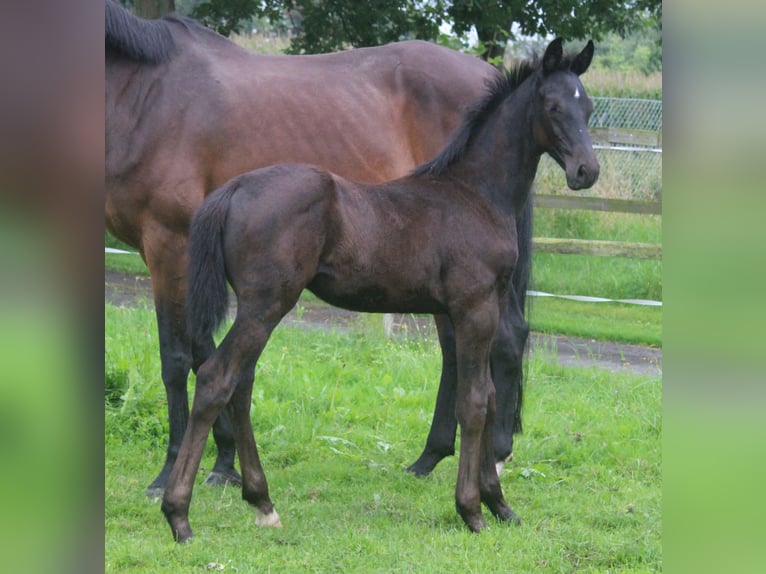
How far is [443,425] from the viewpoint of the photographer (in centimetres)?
520

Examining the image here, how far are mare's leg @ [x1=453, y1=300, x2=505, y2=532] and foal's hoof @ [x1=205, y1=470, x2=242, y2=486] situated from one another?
1409 mm

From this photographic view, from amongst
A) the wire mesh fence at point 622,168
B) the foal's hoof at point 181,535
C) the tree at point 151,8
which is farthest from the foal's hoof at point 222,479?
the wire mesh fence at point 622,168

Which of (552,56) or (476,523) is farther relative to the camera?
(476,523)

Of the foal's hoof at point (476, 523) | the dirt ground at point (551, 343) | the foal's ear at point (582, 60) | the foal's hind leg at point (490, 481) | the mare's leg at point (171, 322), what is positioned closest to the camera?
the foal's ear at point (582, 60)

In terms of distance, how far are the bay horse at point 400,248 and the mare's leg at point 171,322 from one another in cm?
85

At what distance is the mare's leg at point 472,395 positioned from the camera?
4004 mm

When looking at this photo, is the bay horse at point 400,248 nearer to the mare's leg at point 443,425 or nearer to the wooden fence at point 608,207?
the mare's leg at point 443,425

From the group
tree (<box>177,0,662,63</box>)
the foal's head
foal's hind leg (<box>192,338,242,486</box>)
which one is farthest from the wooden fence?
the foal's head

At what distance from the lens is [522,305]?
5.27 meters

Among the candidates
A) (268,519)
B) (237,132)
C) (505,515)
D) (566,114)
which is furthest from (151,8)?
(505,515)

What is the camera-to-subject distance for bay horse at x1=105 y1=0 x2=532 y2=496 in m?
4.75

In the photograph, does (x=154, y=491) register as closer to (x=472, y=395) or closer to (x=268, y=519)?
(x=268, y=519)

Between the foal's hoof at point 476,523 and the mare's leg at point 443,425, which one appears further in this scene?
the mare's leg at point 443,425

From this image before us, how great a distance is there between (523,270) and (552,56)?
1532 mm
